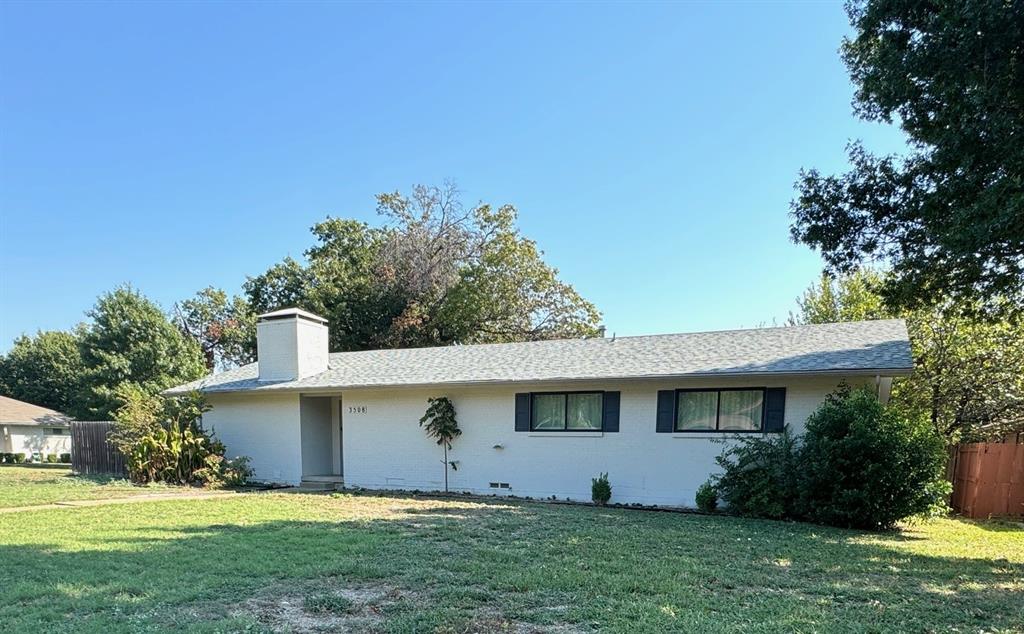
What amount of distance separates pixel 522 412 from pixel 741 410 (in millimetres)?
4377

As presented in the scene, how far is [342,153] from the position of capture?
17391 mm

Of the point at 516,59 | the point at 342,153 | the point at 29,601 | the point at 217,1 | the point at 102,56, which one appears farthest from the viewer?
the point at 342,153

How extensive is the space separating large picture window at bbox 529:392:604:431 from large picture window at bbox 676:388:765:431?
5.42 feet

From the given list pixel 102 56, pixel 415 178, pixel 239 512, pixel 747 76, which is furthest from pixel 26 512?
pixel 415 178

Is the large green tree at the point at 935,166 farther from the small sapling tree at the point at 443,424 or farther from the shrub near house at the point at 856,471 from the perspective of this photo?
the small sapling tree at the point at 443,424

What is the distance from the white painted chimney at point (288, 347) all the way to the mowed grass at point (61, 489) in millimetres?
3602

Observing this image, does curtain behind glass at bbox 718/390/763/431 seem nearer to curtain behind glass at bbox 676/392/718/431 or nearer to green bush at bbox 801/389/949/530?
curtain behind glass at bbox 676/392/718/431

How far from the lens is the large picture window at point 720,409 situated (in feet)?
34.2

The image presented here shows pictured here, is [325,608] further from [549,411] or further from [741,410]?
[741,410]

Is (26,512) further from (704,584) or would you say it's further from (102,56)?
(704,584)

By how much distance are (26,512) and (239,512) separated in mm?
3460

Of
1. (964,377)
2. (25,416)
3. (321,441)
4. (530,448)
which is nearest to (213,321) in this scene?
(25,416)

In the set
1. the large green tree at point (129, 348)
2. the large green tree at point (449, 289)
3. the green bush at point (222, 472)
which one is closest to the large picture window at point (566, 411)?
the green bush at point (222, 472)

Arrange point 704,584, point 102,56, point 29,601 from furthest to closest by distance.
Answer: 1. point 102,56
2. point 704,584
3. point 29,601
